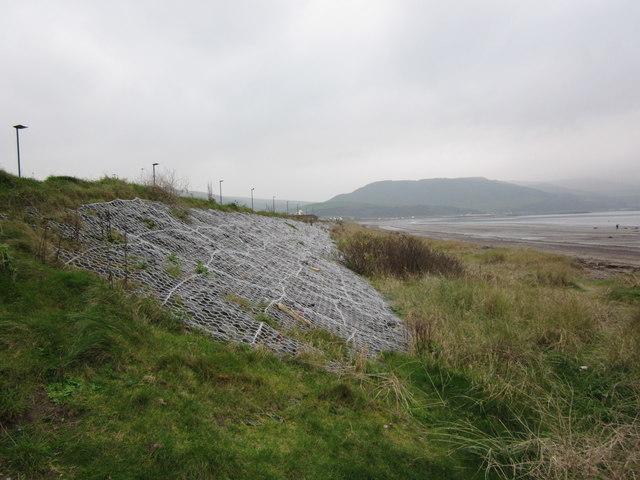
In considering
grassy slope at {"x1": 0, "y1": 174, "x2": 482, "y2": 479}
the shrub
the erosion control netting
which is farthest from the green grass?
the shrub

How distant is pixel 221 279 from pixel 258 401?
3588 mm

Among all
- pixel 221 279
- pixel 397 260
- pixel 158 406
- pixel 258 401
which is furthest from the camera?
pixel 397 260

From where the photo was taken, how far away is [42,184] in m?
6.75

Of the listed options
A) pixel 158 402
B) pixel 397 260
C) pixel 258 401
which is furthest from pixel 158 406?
pixel 397 260

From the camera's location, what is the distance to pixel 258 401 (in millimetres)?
3395

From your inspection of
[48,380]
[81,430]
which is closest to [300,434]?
[81,430]

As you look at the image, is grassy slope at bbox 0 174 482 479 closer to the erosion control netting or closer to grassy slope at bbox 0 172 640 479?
grassy slope at bbox 0 172 640 479

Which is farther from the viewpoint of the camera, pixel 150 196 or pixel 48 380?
pixel 150 196

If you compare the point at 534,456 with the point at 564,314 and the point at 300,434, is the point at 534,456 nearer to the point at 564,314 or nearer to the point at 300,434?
the point at 300,434

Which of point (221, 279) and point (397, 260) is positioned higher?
point (221, 279)

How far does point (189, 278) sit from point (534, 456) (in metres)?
5.29

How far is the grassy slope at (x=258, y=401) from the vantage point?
94.5 inches

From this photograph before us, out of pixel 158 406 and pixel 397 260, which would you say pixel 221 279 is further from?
pixel 397 260

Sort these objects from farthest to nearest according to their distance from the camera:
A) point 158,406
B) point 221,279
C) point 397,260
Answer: point 397,260
point 221,279
point 158,406
